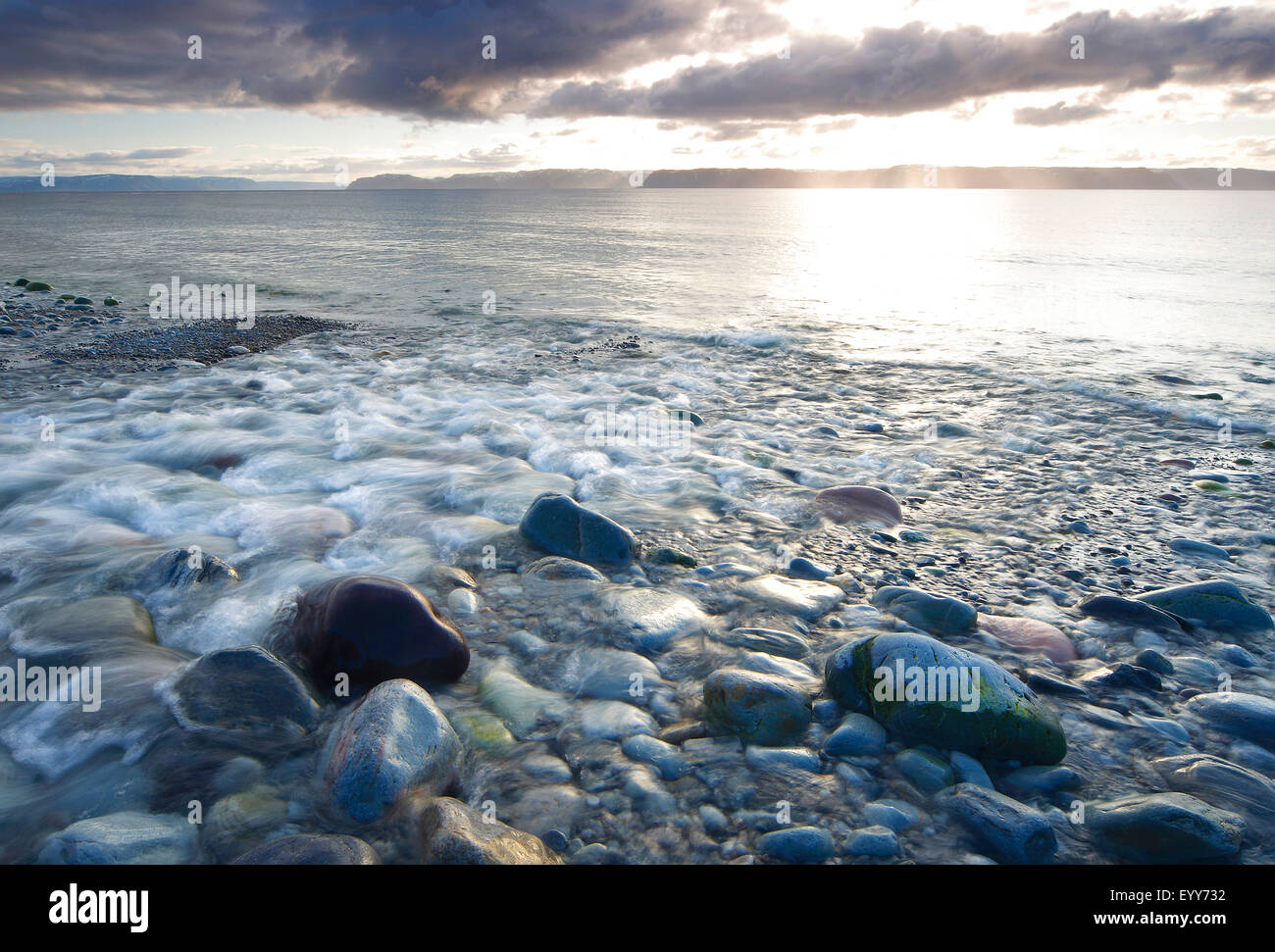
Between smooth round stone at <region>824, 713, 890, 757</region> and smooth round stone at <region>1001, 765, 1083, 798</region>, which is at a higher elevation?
smooth round stone at <region>824, 713, 890, 757</region>

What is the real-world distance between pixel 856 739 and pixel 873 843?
2.08ft

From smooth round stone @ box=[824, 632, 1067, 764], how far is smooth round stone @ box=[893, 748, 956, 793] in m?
0.11

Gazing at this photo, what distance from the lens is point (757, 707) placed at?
148 inches

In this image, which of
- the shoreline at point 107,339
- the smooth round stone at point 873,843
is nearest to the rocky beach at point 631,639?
the smooth round stone at point 873,843

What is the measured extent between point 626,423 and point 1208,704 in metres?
6.62

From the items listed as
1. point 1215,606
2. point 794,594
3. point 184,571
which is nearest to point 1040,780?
point 794,594

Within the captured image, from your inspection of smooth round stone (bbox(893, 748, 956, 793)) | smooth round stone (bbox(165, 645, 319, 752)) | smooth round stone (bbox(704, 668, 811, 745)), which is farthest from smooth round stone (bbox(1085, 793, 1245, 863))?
smooth round stone (bbox(165, 645, 319, 752))

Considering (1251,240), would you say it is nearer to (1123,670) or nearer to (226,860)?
(1123,670)

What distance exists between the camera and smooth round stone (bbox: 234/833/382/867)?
2.76 metres

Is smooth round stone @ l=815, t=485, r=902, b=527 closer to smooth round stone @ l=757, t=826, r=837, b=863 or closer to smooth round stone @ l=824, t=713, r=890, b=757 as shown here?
smooth round stone @ l=824, t=713, r=890, b=757

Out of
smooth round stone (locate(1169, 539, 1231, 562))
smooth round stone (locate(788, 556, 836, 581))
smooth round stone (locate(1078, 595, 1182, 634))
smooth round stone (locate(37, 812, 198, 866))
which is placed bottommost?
smooth round stone (locate(37, 812, 198, 866))

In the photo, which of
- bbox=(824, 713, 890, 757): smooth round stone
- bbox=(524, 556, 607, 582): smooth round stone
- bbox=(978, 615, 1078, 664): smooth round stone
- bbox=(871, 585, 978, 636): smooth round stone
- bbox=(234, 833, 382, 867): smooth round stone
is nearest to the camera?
bbox=(234, 833, 382, 867): smooth round stone
